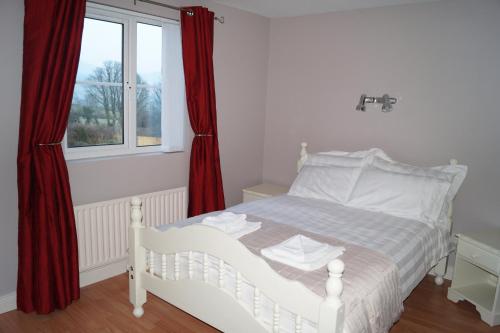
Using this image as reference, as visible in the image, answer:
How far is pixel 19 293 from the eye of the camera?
8.16 feet

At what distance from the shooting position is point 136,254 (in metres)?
2.36

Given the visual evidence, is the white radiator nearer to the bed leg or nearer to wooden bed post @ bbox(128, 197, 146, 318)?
wooden bed post @ bbox(128, 197, 146, 318)

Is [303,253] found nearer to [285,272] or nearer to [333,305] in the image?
[285,272]

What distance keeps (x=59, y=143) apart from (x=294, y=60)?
248 cm

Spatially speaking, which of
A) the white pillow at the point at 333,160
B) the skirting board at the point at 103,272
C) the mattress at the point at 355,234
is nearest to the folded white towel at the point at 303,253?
the mattress at the point at 355,234

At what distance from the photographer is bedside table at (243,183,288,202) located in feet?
12.4

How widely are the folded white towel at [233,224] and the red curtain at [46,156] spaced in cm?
100

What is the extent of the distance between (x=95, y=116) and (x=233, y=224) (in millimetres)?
1510

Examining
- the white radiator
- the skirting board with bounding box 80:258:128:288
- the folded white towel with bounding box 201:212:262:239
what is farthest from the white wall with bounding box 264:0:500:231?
the skirting board with bounding box 80:258:128:288

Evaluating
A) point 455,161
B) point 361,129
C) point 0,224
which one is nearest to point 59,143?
point 0,224

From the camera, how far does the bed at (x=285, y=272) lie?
163 cm

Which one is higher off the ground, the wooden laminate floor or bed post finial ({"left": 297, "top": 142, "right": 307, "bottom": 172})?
bed post finial ({"left": 297, "top": 142, "right": 307, "bottom": 172})

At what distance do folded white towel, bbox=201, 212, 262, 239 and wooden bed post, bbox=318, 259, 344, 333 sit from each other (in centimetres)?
87

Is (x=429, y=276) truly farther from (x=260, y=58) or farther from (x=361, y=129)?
(x=260, y=58)
